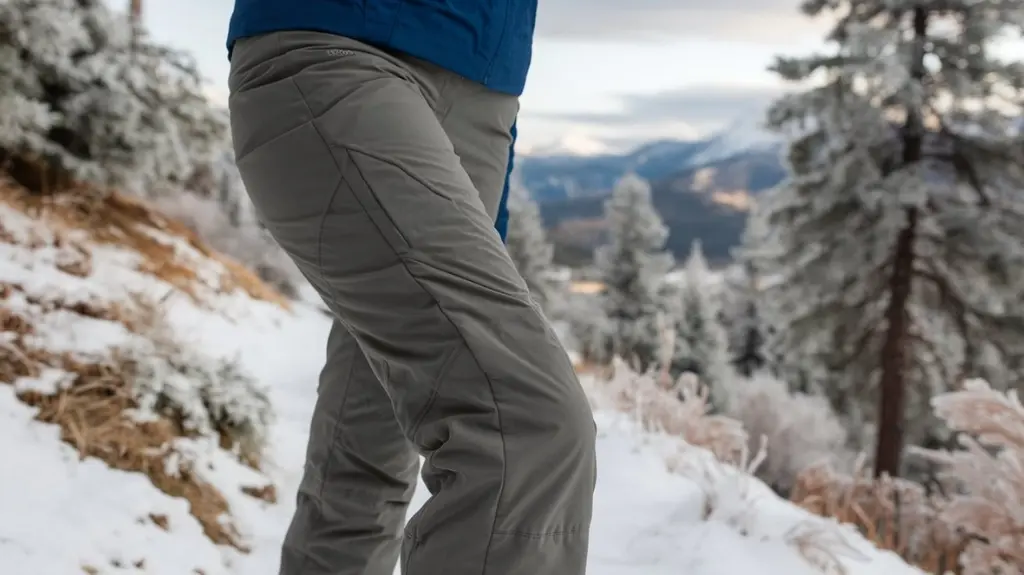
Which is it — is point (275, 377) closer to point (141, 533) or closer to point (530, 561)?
point (141, 533)

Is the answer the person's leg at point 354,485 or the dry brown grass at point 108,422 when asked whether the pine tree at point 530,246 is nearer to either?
the dry brown grass at point 108,422

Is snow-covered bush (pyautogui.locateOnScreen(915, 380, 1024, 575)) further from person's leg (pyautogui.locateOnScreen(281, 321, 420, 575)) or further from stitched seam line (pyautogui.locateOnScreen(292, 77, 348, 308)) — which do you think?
stitched seam line (pyautogui.locateOnScreen(292, 77, 348, 308))

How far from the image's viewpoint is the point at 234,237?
24.6 feet

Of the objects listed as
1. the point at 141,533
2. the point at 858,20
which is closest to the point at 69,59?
the point at 141,533

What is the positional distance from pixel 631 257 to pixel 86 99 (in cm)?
1656

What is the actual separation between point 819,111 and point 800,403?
730 cm

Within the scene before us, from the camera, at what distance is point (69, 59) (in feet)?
13.1

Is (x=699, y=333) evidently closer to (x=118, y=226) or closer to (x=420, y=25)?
(x=118, y=226)

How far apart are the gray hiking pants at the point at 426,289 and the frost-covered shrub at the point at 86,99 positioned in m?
3.43

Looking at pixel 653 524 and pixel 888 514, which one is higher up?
pixel 653 524

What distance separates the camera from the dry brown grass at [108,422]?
1980 mm

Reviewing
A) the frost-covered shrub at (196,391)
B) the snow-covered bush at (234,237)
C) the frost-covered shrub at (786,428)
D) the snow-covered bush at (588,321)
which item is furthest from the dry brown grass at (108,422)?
the snow-covered bush at (588,321)

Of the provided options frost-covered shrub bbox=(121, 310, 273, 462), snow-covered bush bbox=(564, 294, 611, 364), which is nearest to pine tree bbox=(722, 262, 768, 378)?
snow-covered bush bbox=(564, 294, 611, 364)

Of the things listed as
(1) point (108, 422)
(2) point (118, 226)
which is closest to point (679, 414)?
(1) point (108, 422)
